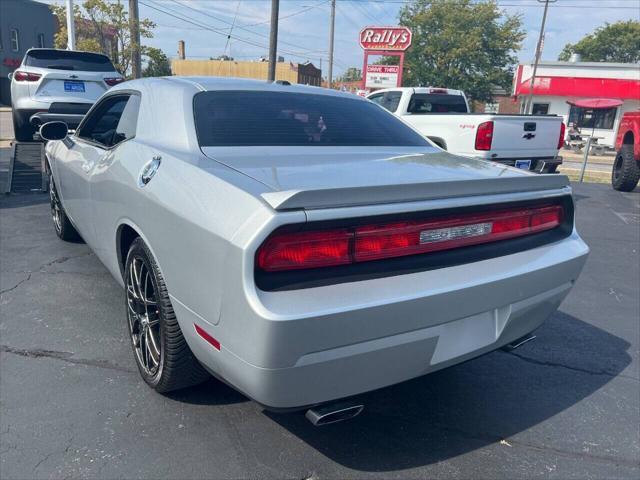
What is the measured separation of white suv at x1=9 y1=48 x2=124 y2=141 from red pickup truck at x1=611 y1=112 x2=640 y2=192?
962 cm

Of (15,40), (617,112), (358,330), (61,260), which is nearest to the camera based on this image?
(358,330)

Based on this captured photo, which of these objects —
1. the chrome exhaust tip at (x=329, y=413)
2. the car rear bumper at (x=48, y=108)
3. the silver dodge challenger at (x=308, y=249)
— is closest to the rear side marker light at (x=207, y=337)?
the silver dodge challenger at (x=308, y=249)

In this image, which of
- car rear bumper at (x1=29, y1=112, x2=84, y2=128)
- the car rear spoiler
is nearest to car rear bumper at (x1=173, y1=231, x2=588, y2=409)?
the car rear spoiler

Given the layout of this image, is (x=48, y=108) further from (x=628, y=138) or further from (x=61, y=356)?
Result: (x=628, y=138)

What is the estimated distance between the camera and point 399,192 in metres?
2.00

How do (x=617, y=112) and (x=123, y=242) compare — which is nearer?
(x=123, y=242)

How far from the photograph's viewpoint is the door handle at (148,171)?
8.41 ft

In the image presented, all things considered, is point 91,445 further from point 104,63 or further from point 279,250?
point 104,63

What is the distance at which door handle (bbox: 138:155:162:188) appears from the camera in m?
2.56

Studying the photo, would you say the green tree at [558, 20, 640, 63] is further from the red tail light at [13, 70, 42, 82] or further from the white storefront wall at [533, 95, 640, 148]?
the red tail light at [13, 70, 42, 82]

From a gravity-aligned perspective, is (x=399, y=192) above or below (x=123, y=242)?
above

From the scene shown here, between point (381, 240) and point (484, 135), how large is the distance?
6150 mm

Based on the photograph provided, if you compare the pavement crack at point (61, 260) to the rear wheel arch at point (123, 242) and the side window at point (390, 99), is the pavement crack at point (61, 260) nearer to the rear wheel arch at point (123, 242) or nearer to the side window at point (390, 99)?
the rear wheel arch at point (123, 242)

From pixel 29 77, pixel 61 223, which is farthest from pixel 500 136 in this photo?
pixel 29 77
